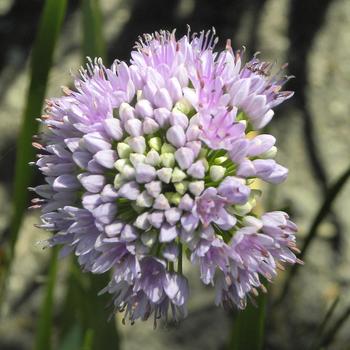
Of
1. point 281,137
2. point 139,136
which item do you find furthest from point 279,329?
point 139,136

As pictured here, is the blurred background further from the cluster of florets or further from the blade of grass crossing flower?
the cluster of florets

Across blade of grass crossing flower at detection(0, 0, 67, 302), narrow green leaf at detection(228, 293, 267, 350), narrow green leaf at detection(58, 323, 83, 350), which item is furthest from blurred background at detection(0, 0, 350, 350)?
narrow green leaf at detection(228, 293, 267, 350)

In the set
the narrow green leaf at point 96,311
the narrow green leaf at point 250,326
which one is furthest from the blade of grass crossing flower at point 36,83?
the narrow green leaf at point 250,326

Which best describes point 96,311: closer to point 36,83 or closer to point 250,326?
point 250,326

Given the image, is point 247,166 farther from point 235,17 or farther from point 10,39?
point 10,39

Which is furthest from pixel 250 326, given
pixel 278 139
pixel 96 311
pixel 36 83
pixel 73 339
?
pixel 278 139

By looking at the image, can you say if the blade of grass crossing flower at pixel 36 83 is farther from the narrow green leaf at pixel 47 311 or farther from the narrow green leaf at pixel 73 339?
the narrow green leaf at pixel 73 339

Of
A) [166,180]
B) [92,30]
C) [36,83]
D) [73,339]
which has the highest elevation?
[92,30]
